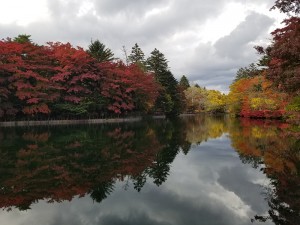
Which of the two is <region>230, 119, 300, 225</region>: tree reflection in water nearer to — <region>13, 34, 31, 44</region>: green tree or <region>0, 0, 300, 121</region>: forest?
<region>0, 0, 300, 121</region>: forest

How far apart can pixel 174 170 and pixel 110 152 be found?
441cm

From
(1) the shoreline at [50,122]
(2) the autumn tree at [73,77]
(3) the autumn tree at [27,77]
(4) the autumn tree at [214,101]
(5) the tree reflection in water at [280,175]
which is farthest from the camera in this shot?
(4) the autumn tree at [214,101]

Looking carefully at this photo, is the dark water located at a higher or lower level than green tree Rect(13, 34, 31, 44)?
lower

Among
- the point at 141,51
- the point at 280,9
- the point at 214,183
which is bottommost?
the point at 214,183

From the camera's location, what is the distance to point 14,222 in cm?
671

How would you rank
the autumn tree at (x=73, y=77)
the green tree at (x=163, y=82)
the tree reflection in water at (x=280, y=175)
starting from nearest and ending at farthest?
the tree reflection in water at (x=280, y=175)
the autumn tree at (x=73, y=77)
the green tree at (x=163, y=82)

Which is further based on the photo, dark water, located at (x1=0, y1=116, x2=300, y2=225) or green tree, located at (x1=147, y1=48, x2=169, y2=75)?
green tree, located at (x1=147, y1=48, x2=169, y2=75)

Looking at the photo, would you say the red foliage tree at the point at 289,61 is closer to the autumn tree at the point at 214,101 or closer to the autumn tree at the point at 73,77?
the autumn tree at the point at 73,77

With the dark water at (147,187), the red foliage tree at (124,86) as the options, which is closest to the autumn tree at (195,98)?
the red foliage tree at (124,86)

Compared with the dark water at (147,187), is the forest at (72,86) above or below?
above

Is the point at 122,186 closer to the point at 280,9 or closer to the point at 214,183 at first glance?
the point at 214,183

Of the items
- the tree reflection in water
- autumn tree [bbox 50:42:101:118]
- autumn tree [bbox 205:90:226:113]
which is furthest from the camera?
autumn tree [bbox 205:90:226:113]

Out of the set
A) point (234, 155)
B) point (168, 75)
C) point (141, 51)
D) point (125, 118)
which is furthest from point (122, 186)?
point (141, 51)

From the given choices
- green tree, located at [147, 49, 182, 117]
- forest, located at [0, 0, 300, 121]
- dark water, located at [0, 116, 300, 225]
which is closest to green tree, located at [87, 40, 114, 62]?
forest, located at [0, 0, 300, 121]
